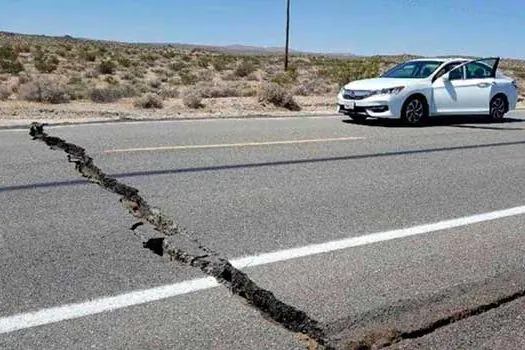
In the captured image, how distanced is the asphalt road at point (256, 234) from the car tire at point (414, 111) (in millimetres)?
3492

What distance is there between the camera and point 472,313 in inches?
156

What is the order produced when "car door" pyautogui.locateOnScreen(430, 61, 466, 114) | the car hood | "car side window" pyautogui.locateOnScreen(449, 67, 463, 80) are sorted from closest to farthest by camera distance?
the car hood, "car door" pyautogui.locateOnScreen(430, 61, 466, 114), "car side window" pyautogui.locateOnScreen(449, 67, 463, 80)

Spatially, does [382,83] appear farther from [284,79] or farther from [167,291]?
[284,79]

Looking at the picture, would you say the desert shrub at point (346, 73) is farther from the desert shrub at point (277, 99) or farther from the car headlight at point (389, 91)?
the car headlight at point (389, 91)

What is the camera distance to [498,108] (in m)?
15.9

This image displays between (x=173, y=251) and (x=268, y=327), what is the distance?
53.7 inches

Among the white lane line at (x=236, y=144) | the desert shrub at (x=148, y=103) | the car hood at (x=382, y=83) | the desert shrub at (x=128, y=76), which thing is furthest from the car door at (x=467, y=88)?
the desert shrub at (x=128, y=76)

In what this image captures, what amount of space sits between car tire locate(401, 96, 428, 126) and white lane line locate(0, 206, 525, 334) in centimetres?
836

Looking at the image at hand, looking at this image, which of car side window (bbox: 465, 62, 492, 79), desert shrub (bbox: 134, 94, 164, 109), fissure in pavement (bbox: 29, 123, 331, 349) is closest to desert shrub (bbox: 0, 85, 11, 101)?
desert shrub (bbox: 134, 94, 164, 109)

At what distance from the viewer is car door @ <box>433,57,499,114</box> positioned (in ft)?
47.4

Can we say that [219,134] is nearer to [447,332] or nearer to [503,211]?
[503,211]

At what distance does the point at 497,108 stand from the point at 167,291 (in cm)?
1371

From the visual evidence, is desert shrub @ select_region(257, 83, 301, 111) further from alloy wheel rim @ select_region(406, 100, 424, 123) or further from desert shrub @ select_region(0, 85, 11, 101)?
desert shrub @ select_region(0, 85, 11, 101)

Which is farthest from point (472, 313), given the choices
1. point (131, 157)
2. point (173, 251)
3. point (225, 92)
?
point (225, 92)
